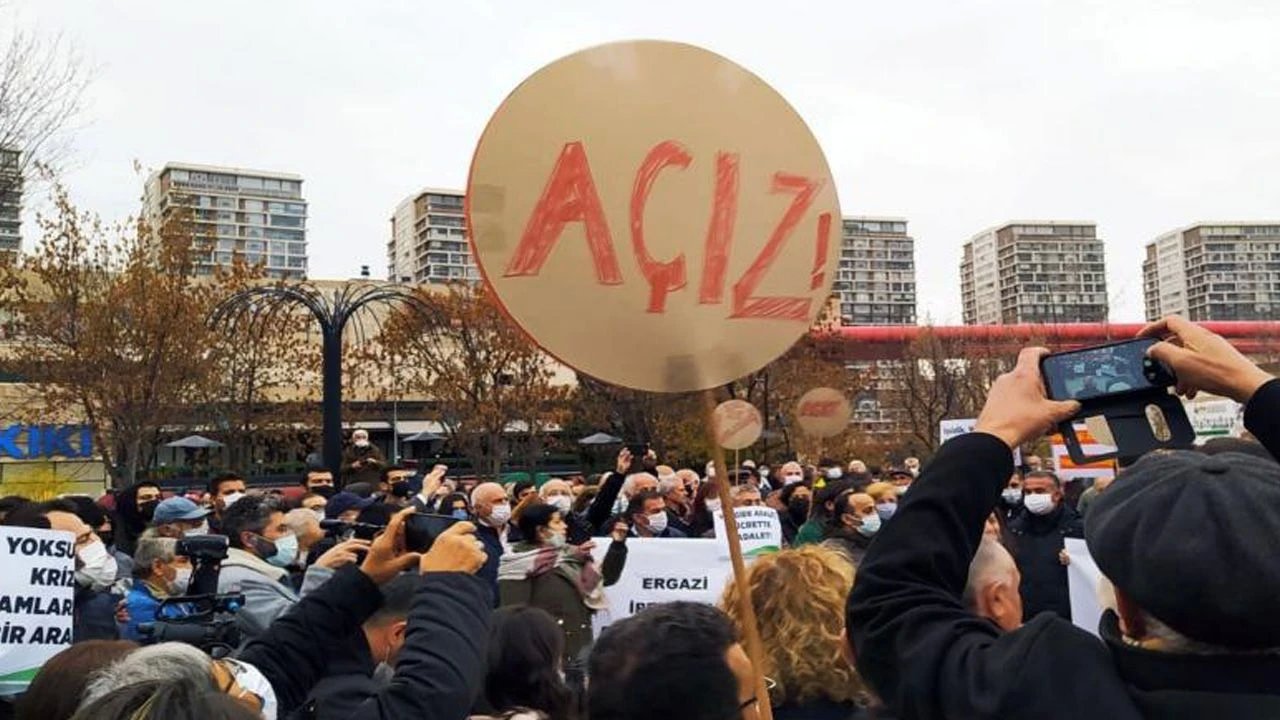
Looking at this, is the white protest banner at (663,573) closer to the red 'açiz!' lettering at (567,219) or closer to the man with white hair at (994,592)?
the man with white hair at (994,592)

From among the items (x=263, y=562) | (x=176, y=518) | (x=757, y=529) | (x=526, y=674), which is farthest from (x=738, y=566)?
(x=757, y=529)

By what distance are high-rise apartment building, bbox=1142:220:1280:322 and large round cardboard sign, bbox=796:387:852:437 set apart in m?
62.8

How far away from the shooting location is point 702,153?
2.83 meters

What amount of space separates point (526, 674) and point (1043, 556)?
493 centimetres

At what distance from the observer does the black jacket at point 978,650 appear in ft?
4.45

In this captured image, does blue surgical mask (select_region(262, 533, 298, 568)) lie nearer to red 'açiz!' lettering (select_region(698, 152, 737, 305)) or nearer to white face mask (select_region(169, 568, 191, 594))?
A: white face mask (select_region(169, 568, 191, 594))

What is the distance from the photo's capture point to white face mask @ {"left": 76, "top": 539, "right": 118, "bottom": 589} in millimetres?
5285

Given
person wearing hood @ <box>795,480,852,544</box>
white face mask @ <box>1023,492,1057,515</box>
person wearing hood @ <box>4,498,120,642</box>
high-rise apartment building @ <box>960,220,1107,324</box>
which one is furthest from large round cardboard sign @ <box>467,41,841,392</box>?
high-rise apartment building @ <box>960,220,1107,324</box>

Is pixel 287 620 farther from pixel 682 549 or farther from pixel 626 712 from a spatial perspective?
pixel 682 549

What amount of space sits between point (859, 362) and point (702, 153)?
42.8 m

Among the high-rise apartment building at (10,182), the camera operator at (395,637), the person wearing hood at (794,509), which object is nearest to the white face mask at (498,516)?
the person wearing hood at (794,509)

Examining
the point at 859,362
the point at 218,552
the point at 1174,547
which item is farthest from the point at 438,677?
the point at 859,362

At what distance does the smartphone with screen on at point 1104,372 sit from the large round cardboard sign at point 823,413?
14743mm

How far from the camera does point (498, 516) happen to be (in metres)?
7.68
